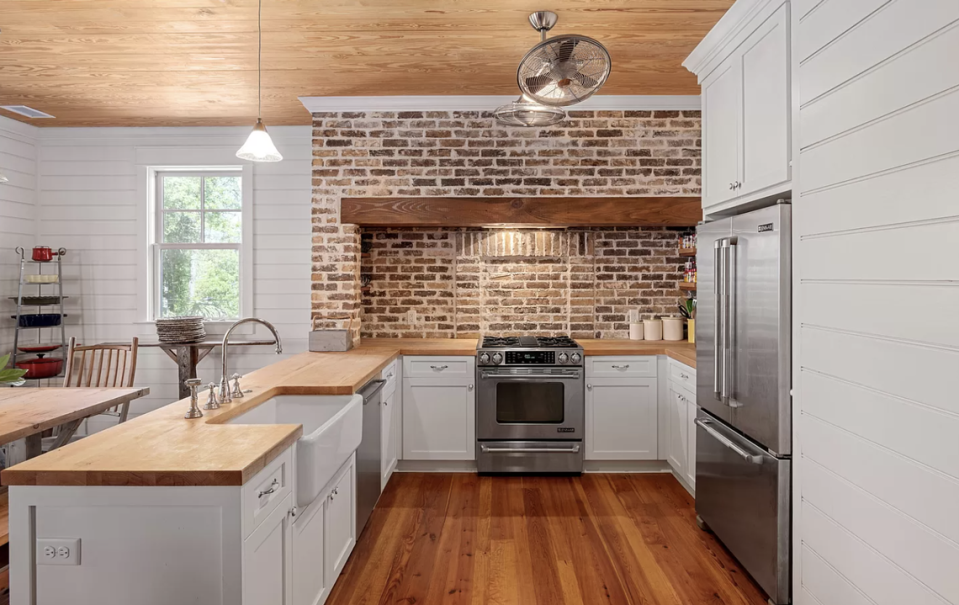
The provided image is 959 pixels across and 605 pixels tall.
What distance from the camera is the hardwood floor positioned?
2.28m

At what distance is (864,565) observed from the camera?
5.26 ft

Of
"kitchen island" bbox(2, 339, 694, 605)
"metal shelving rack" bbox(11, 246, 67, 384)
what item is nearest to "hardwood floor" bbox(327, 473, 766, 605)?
"kitchen island" bbox(2, 339, 694, 605)

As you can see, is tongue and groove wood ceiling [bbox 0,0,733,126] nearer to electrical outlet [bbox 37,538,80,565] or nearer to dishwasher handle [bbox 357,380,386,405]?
dishwasher handle [bbox 357,380,386,405]

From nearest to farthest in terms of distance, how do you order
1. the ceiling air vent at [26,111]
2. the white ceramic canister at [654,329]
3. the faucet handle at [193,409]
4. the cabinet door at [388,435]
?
the faucet handle at [193,409] < the cabinet door at [388,435] < the ceiling air vent at [26,111] < the white ceramic canister at [654,329]

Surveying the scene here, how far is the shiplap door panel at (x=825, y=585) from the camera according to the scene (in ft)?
5.47

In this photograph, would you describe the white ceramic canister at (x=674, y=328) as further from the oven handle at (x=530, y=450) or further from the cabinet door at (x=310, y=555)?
the cabinet door at (x=310, y=555)

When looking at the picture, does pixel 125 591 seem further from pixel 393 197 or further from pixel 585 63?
pixel 393 197

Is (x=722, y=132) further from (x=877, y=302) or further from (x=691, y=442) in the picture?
(x=691, y=442)

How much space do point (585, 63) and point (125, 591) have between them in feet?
7.73

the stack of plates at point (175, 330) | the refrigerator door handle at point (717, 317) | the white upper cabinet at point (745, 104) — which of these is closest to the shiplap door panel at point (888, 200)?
the white upper cabinet at point (745, 104)

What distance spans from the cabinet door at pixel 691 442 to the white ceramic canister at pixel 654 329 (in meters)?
0.94

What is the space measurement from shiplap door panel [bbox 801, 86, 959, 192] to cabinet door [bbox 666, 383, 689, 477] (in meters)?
1.90

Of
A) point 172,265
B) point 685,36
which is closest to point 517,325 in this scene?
point 685,36

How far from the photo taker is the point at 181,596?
1359 mm
